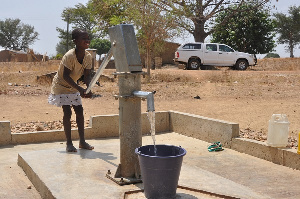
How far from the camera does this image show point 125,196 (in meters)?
3.54

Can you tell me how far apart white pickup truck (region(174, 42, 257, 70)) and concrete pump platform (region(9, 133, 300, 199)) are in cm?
1575

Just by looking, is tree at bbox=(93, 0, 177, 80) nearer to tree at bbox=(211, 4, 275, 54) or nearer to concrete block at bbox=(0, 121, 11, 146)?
tree at bbox=(211, 4, 275, 54)

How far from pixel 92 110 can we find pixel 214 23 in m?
21.3

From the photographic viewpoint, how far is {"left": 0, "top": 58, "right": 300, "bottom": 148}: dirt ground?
7984mm

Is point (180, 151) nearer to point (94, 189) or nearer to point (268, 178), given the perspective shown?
point (94, 189)

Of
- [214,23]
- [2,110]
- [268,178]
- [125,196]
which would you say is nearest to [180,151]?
[125,196]

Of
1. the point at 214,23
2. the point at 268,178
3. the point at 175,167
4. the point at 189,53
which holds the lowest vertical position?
the point at 268,178

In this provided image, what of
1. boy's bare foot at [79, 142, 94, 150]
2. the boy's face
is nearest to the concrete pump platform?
boy's bare foot at [79, 142, 94, 150]

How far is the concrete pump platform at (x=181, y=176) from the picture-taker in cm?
366

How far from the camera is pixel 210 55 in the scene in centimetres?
2152

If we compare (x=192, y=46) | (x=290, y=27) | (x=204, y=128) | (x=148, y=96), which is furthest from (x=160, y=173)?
(x=290, y=27)

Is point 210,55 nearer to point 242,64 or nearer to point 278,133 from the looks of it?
point 242,64

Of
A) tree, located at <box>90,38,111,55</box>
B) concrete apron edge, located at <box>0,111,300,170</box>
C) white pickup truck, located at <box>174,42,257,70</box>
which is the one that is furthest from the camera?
tree, located at <box>90,38,111,55</box>

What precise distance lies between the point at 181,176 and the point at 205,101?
7178 millimetres
